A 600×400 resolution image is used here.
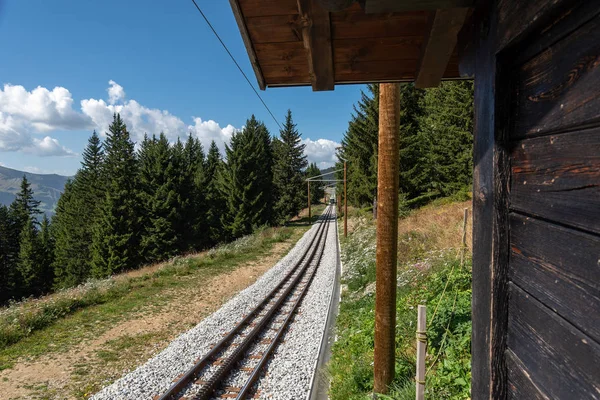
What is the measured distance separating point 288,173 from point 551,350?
47.1 m

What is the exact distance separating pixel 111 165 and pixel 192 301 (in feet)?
108

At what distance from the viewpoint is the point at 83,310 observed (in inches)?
476

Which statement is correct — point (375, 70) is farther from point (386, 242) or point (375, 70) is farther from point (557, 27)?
point (386, 242)

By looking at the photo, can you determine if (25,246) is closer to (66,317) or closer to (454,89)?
(66,317)

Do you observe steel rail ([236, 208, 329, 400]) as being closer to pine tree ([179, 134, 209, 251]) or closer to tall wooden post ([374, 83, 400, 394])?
tall wooden post ([374, 83, 400, 394])

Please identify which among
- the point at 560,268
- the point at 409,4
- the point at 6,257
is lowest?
the point at 6,257

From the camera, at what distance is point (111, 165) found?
39.0 metres

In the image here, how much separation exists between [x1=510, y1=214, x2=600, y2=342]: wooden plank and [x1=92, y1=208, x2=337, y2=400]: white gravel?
6.41 metres

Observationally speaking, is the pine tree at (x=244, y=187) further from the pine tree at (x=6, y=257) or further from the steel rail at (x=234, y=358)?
the pine tree at (x=6, y=257)

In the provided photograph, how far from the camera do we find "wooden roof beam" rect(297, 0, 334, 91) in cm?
192

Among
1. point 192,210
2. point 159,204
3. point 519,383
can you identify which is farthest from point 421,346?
point 192,210

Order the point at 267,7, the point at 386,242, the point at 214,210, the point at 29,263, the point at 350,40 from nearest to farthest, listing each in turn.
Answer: the point at 267,7 < the point at 350,40 < the point at 386,242 < the point at 29,263 < the point at 214,210

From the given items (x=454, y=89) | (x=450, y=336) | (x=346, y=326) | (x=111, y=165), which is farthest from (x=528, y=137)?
(x=111, y=165)

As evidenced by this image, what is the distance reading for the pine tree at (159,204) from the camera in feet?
117
